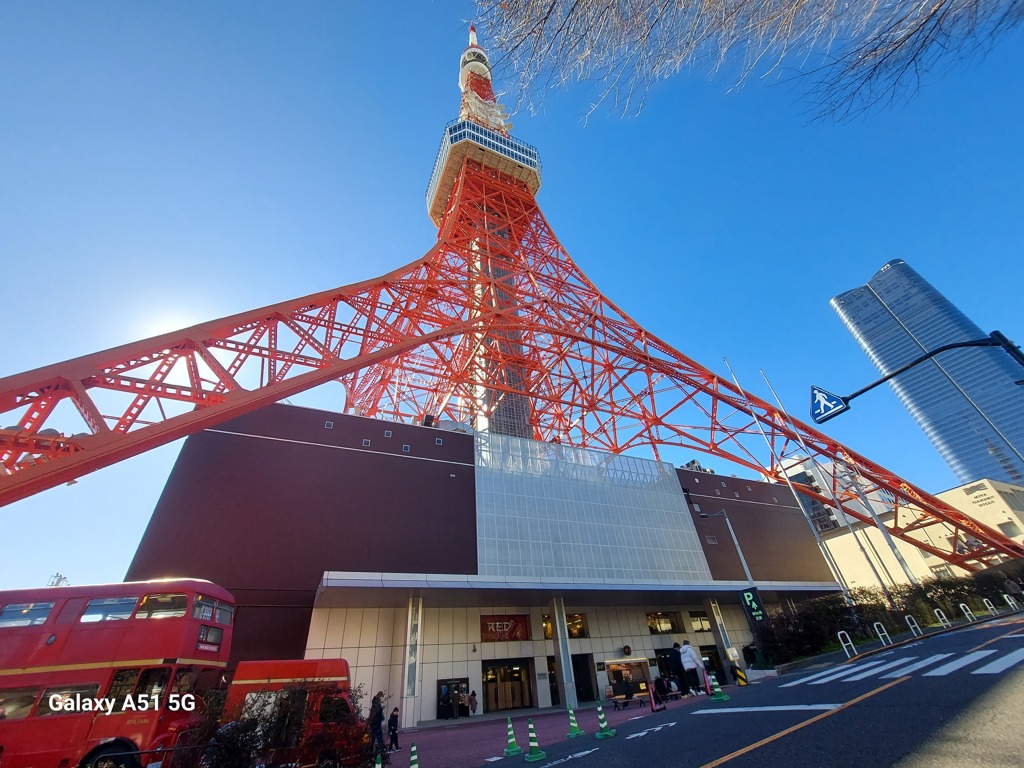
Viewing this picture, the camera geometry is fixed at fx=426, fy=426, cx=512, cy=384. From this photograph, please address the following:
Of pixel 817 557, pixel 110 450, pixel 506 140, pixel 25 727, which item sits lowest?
pixel 25 727

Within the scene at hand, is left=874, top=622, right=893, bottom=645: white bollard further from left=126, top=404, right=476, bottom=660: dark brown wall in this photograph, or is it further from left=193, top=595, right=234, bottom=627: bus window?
left=193, top=595, right=234, bottom=627: bus window

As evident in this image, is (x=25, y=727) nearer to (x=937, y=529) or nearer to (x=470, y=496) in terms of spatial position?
(x=470, y=496)

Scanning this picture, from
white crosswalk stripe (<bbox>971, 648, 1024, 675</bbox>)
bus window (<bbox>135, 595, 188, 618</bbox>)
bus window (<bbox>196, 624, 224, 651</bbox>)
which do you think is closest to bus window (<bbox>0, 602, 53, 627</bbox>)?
bus window (<bbox>135, 595, 188, 618</bbox>)

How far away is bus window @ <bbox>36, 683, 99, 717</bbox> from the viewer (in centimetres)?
947

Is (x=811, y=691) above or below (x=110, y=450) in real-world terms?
below

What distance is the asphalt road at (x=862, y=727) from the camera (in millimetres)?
3973

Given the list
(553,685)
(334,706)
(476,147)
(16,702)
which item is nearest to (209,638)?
(16,702)

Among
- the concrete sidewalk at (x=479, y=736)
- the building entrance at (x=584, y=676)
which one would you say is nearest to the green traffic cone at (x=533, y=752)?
the concrete sidewalk at (x=479, y=736)

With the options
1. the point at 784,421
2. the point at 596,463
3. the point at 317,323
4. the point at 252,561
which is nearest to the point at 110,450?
the point at 317,323

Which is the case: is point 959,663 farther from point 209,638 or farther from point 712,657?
point 712,657

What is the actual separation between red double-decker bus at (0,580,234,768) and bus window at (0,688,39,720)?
0.7 inches

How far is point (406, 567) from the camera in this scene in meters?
20.8

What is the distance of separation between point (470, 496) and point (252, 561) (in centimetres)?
1072

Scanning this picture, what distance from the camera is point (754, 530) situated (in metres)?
33.9
